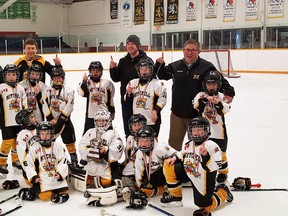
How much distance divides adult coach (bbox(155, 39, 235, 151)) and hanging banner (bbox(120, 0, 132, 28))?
740 inches

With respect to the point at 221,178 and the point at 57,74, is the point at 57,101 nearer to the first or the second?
the point at 57,74

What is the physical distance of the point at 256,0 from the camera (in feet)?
56.6

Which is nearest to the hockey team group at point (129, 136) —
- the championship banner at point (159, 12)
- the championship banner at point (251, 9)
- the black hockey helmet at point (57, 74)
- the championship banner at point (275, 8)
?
the black hockey helmet at point (57, 74)

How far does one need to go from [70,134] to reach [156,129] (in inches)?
35.5

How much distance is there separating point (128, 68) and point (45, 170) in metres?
1.27

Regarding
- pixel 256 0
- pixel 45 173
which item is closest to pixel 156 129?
pixel 45 173

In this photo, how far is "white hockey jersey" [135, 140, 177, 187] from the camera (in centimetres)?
328

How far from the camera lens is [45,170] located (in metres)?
3.32

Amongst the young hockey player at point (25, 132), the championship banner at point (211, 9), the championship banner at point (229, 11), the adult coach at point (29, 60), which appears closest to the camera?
the young hockey player at point (25, 132)

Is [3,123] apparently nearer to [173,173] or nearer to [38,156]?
[38,156]

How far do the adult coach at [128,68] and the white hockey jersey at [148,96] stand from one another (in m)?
0.21

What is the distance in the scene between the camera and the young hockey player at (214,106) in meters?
3.33

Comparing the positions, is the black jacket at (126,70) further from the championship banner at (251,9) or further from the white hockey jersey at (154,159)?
the championship banner at (251,9)

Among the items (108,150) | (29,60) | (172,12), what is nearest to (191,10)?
(172,12)
